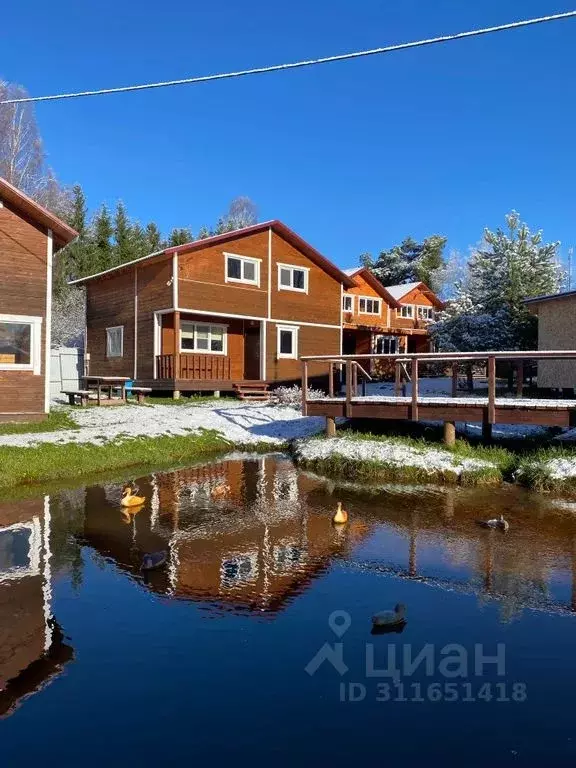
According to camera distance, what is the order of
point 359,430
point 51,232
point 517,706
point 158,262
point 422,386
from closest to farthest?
point 517,706 < point 359,430 < point 51,232 < point 158,262 < point 422,386

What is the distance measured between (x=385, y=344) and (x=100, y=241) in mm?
23893

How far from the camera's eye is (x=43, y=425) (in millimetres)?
16609

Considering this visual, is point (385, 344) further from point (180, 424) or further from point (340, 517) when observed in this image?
point (340, 517)

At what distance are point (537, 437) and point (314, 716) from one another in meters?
11.8

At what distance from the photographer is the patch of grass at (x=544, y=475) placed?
11.2 metres

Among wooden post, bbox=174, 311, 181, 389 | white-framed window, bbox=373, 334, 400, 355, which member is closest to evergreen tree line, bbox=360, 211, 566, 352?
white-framed window, bbox=373, 334, 400, 355

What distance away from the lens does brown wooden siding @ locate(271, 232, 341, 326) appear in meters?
29.3

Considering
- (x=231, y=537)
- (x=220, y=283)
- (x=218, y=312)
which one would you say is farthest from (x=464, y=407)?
(x=220, y=283)

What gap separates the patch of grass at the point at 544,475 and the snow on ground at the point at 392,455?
2.49ft

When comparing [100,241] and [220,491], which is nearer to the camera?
[220,491]

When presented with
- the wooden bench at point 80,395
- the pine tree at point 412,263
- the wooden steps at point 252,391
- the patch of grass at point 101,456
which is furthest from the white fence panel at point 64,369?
the pine tree at point 412,263

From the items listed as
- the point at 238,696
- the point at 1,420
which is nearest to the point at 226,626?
the point at 238,696

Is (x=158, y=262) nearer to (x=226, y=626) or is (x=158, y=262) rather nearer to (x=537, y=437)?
(x=537, y=437)

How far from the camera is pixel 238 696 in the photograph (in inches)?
177
